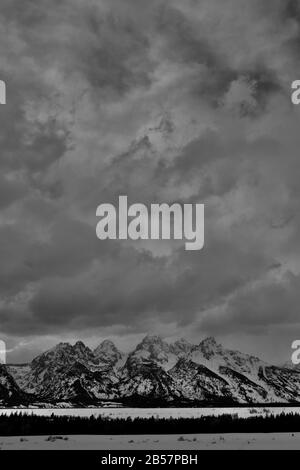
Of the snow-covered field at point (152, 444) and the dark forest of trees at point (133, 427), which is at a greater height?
the dark forest of trees at point (133, 427)

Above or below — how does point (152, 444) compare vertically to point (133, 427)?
below

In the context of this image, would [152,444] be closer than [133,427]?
Yes

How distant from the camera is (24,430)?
14962 centimetres

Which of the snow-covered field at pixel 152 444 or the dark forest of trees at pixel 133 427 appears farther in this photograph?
the dark forest of trees at pixel 133 427

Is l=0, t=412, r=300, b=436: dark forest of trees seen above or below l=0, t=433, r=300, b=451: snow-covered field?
above

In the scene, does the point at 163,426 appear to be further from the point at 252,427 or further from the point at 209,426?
the point at 252,427

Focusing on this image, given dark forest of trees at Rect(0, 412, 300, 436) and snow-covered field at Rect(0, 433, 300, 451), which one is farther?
dark forest of trees at Rect(0, 412, 300, 436)
